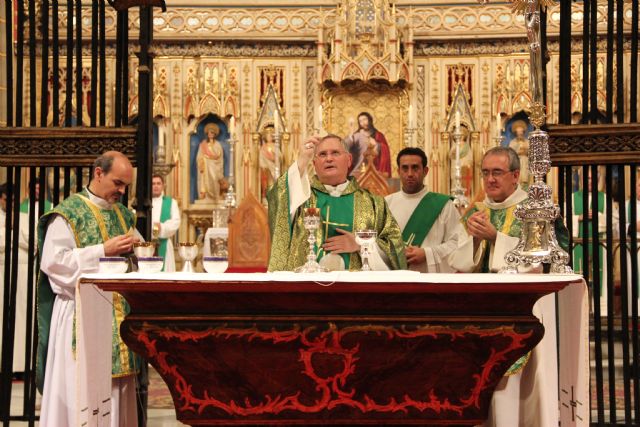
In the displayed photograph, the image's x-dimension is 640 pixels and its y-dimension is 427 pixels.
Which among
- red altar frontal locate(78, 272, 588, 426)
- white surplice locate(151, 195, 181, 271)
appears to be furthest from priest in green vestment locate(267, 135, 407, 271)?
white surplice locate(151, 195, 181, 271)

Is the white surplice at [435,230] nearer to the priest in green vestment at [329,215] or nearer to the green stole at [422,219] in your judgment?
the green stole at [422,219]

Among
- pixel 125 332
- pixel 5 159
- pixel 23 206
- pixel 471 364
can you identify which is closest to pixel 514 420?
pixel 471 364

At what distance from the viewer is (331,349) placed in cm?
382

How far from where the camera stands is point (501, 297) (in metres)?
3.84

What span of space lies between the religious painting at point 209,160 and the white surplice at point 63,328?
8.04m

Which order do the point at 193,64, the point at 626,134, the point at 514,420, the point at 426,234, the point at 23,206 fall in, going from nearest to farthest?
the point at 514,420 < the point at 626,134 < the point at 426,234 < the point at 23,206 < the point at 193,64

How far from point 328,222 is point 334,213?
8cm

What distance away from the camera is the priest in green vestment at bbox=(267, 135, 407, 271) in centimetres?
529

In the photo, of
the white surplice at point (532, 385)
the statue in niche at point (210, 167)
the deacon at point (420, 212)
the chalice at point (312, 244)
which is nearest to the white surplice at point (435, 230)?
the deacon at point (420, 212)

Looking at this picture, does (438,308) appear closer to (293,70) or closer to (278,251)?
(278,251)

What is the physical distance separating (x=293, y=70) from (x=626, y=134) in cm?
858

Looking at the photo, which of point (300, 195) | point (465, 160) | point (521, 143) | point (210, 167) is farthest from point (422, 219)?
point (210, 167)

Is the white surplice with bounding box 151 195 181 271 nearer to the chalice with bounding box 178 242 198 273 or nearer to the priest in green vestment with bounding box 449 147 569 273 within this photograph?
the priest in green vestment with bounding box 449 147 569 273

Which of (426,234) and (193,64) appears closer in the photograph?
(426,234)
